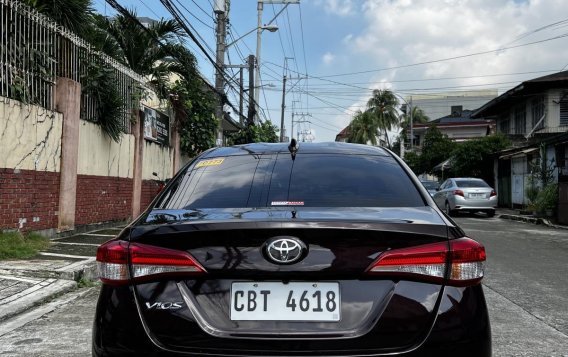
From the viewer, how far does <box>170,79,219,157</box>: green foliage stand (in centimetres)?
1791

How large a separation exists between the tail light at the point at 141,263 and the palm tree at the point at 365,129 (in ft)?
198

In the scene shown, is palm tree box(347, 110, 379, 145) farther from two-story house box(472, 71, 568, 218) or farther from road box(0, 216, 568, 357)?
road box(0, 216, 568, 357)

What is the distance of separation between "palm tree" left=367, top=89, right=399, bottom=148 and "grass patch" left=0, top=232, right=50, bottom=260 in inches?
2195

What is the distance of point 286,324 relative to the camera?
7.26 ft

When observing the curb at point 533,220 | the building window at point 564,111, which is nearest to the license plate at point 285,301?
the curb at point 533,220

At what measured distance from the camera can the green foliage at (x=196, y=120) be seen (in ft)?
58.7

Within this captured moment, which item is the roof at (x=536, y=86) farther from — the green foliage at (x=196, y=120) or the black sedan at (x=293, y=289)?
the black sedan at (x=293, y=289)

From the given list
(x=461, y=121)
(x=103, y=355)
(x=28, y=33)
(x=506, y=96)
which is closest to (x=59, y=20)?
(x=28, y=33)

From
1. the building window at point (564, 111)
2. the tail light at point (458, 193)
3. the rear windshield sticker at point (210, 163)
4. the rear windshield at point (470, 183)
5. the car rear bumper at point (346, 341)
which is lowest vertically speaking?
the car rear bumper at point (346, 341)

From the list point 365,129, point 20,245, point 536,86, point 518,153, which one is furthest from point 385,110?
point 20,245

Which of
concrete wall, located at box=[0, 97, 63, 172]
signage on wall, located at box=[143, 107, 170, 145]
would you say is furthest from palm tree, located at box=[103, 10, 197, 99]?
concrete wall, located at box=[0, 97, 63, 172]

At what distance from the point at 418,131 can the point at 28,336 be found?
54952mm

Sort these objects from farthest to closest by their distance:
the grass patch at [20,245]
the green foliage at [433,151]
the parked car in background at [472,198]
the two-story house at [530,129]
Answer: the green foliage at [433,151] < the two-story house at [530,129] < the parked car in background at [472,198] < the grass patch at [20,245]

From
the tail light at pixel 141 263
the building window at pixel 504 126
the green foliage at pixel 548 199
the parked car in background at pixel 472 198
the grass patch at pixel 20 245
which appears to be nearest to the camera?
the tail light at pixel 141 263
